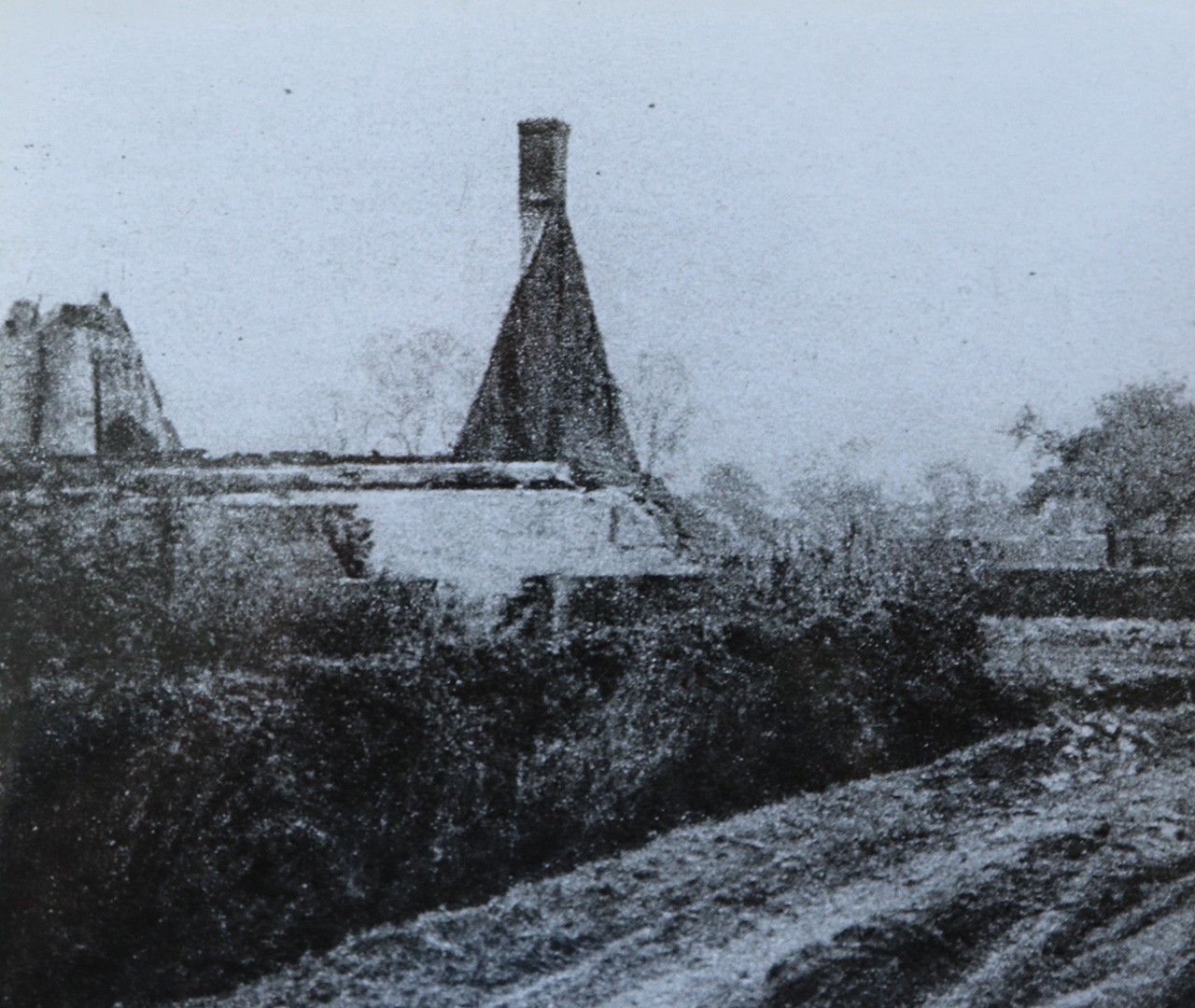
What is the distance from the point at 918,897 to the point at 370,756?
1.89m

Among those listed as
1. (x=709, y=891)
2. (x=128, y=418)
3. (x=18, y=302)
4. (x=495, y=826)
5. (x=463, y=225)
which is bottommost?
(x=709, y=891)

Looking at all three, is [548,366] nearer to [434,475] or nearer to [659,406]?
[659,406]

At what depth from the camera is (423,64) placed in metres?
3.14

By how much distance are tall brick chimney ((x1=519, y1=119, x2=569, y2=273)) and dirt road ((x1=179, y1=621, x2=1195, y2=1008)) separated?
208 centimetres

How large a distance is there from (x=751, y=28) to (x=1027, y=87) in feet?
3.28

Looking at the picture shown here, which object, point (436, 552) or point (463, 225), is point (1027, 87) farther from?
point (436, 552)

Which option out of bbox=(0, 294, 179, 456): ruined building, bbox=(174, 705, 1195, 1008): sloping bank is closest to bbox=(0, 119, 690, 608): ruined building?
bbox=(0, 294, 179, 456): ruined building

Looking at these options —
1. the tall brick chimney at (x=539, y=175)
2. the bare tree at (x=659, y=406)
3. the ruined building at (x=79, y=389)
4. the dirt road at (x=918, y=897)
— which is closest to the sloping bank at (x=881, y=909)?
the dirt road at (x=918, y=897)

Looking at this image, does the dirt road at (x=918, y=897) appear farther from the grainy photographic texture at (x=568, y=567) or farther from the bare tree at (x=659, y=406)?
the bare tree at (x=659, y=406)

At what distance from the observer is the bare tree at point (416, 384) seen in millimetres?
3045

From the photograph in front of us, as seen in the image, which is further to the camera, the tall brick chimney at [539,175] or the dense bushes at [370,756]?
the tall brick chimney at [539,175]

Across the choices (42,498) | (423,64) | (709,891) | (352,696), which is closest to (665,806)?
(709,891)

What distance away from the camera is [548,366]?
3.08 m

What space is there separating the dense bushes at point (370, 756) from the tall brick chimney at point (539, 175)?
4.15 feet
